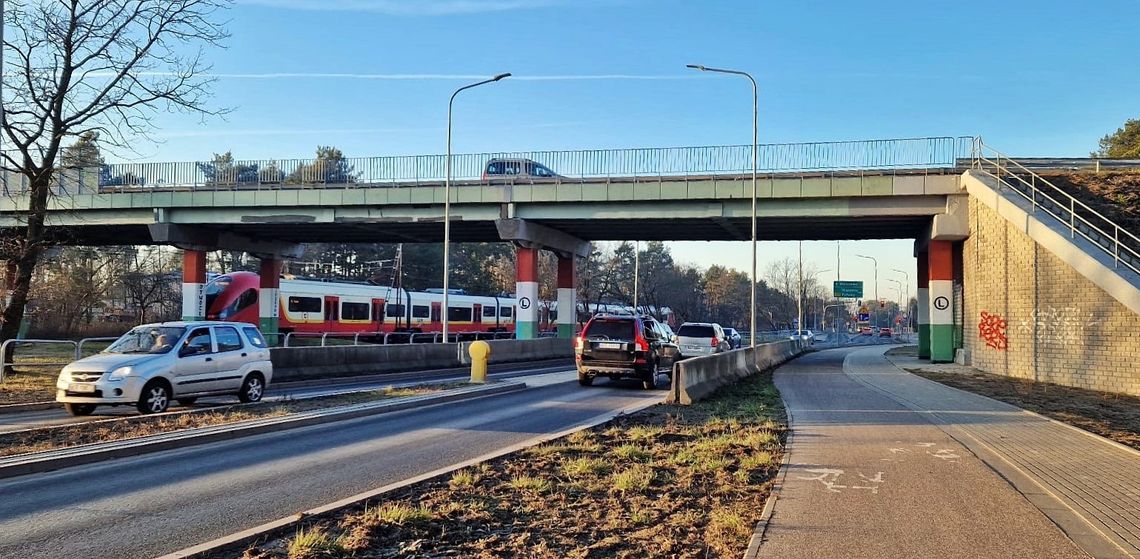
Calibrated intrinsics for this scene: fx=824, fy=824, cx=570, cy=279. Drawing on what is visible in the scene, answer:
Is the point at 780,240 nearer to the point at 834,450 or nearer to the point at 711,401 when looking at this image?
the point at 711,401

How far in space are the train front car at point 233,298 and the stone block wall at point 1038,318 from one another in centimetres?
3408

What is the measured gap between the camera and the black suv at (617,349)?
67.1 ft

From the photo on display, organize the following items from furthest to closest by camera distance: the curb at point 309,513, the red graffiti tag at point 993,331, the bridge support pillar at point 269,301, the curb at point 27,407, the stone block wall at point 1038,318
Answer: the bridge support pillar at point 269,301 → the red graffiti tag at point 993,331 → the stone block wall at point 1038,318 → the curb at point 27,407 → the curb at point 309,513

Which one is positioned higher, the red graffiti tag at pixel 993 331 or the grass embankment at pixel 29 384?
the red graffiti tag at pixel 993 331

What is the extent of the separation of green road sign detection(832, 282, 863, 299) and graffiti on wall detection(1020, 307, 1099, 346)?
2087 inches

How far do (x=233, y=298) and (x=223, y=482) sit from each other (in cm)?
3732

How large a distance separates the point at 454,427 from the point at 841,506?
745 centimetres

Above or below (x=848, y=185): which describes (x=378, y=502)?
below

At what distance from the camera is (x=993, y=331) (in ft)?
85.5

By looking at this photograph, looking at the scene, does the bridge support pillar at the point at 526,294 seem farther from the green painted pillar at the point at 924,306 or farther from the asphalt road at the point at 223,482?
the asphalt road at the point at 223,482

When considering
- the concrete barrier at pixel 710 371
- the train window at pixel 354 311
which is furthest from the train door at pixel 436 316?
the concrete barrier at pixel 710 371

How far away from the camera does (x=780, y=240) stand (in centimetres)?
4619

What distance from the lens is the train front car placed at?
4294 centimetres

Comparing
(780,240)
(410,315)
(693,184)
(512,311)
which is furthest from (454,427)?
(512,311)
